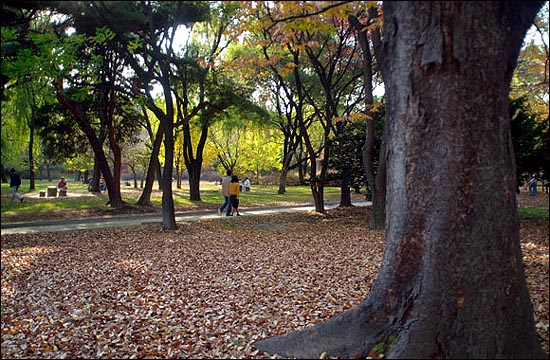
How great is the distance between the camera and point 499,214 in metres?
2.95

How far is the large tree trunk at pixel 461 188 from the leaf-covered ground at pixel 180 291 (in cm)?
92

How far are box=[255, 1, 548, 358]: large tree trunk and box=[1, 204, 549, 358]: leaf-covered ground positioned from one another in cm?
92

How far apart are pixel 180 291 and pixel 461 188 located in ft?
14.3

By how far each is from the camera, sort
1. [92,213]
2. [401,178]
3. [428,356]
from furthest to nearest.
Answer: [92,213]
[401,178]
[428,356]

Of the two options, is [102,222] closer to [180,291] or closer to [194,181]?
[194,181]

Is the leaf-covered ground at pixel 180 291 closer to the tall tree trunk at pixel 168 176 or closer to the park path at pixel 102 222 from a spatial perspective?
the tall tree trunk at pixel 168 176

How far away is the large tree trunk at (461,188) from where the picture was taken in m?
2.91

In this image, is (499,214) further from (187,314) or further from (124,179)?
(124,179)

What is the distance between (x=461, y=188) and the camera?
293 cm

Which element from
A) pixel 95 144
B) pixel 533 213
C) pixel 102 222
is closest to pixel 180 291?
pixel 533 213

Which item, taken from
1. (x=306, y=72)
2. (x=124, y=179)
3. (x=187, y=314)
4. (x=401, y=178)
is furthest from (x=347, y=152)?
(x=124, y=179)

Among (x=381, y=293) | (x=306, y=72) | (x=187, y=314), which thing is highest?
(x=306, y=72)

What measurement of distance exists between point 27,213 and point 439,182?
52.3ft

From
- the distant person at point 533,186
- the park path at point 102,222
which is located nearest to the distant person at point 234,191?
the park path at point 102,222
